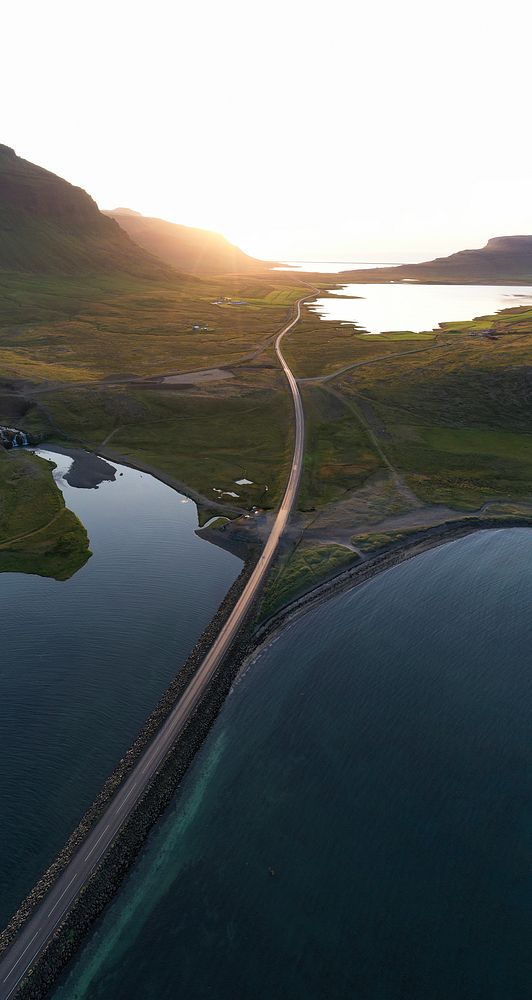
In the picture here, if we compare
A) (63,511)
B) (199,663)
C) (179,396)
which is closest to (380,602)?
(199,663)

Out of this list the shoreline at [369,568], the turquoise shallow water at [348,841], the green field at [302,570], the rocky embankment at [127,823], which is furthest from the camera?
the green field at [302,570]

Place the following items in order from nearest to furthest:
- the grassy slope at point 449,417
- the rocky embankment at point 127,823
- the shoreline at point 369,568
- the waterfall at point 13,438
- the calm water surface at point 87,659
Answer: the rocky embankment at point 127,823
the calm water surface at point 87,659
the shoreline at point 369,568
the grassy slope at point 449,417
the waterfall at point 13,438

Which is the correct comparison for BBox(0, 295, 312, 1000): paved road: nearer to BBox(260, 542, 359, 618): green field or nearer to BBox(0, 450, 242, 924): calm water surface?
BBox(0, 450, 242, 924): calm water surface

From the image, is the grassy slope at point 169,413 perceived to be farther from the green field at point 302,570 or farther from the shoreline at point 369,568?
the shoreline at point 369,568

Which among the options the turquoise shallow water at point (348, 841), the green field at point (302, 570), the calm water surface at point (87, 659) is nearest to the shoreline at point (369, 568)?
the green field at point (302, 570)

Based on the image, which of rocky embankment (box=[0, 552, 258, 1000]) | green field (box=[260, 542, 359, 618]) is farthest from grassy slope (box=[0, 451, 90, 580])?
rocky embankment (box=[0, 552, 258, 1000])

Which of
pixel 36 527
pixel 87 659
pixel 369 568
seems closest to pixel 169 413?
pixel 36 527

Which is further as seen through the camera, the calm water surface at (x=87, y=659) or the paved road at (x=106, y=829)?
the calm water surface at (x=87, y=659)

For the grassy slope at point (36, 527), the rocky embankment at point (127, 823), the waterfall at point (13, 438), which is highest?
the waterfall at point (13, 438)
